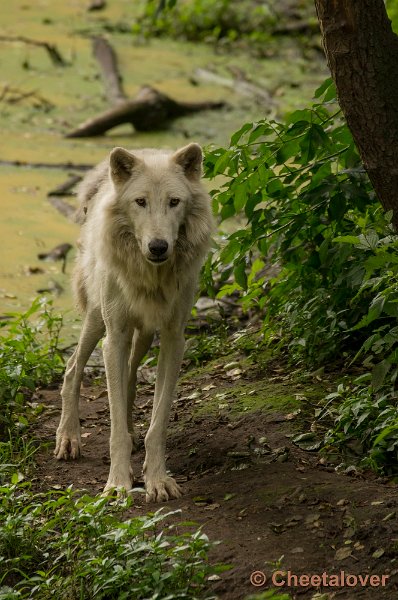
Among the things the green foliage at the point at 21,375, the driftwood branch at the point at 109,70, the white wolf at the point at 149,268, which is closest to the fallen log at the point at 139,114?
the driftwood branch at the point at 109,70

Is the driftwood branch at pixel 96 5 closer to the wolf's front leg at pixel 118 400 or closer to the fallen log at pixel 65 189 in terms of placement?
the fallen log at pixel 65 189

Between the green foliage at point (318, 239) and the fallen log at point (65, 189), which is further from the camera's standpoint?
the fallen log at point (65, 189)

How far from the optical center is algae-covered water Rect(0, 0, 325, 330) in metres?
11.0

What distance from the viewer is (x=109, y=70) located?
17406 millimetres

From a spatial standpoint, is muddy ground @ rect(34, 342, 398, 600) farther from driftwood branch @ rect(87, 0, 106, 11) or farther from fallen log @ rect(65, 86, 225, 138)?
driftwood branch @ rect(87, 0, 106, 11)

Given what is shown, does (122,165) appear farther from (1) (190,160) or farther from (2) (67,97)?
(2) (67,97)

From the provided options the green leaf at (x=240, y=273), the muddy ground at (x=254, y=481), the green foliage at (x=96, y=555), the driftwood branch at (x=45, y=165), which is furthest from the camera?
the driftwood branch at (x=45, y=165)

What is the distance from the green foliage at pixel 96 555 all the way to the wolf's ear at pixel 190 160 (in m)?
2.09

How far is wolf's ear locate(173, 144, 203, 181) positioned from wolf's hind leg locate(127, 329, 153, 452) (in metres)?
1.22

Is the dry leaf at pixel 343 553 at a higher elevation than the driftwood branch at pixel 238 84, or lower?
higher

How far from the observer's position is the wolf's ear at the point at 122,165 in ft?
20.0

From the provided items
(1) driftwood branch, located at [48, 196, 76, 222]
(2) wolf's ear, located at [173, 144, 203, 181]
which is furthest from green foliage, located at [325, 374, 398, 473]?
(1) driftwood branch, located at [48, 196, 76, 222]

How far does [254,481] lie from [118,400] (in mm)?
977

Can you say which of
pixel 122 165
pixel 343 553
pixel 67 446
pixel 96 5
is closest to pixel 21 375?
pixel 67 446
